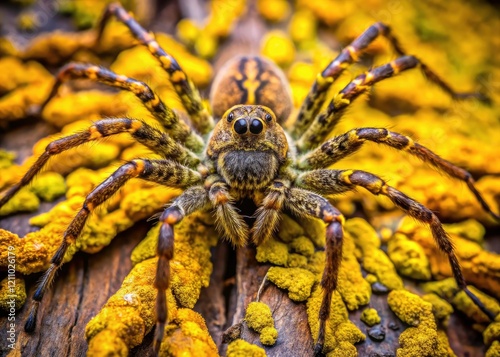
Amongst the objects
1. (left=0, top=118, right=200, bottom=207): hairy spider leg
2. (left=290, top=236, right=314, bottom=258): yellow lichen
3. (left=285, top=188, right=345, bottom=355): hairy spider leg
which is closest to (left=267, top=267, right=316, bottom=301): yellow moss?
(left=290, top=236, right=314, bottom=258): yellow lichen

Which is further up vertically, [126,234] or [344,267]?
[126,234]

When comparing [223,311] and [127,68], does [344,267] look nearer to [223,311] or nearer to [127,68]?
[223,311]

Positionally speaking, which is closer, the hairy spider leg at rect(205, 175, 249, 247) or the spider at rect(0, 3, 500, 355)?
the spider at rect(0, 3, 500, 355)

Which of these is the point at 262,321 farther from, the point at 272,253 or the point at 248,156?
the point at 248,156

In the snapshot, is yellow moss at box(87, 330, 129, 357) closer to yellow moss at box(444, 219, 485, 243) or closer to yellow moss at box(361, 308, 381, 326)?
yellow moss at box(361, 308, 381, 326)

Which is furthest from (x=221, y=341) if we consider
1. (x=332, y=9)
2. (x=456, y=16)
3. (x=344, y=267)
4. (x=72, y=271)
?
(x=456, y=16)

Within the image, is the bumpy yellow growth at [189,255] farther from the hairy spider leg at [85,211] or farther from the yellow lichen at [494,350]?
the yellow lichen at [494,350]
